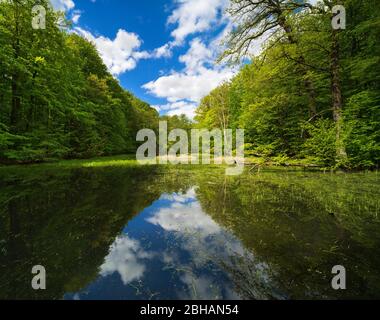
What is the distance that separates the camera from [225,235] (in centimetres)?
398

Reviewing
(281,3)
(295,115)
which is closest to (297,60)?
(281,3)

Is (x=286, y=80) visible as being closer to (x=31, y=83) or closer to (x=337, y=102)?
(x=337, y=102)

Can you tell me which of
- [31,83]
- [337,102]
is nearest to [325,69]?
[337,102]

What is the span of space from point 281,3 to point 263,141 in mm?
9940

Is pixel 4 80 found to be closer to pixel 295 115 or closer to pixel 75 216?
pixel 75 216

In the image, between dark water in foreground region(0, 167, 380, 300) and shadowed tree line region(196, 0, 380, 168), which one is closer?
dark water in foreground region(0, 167, 380, 300)

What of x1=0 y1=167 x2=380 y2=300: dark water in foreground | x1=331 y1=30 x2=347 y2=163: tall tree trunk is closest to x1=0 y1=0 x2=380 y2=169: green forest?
x1=331 y1=30 x2=347 y2=163: tall tree trunk

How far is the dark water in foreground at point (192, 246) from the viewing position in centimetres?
241

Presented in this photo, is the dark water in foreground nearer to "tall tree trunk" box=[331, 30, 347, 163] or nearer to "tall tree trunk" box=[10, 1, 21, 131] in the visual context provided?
"tall tree trunk" box=[331, 30, 347, 163]

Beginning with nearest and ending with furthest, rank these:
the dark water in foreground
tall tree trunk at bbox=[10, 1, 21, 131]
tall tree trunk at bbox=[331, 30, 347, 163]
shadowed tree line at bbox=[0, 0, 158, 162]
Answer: the dark water in foreground, tall tree trunk at bbox=[331, 30, 347, 163], shadowed tree line at bbox=[0, 0, 158, 162], tall tree trunk at bbox=[10, 1, 21, 131]

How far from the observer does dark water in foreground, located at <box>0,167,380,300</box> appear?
241cm

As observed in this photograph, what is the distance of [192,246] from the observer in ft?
11.9

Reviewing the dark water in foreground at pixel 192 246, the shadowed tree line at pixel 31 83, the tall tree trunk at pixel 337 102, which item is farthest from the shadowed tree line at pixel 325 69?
the shadowed tree line at pixel 31 83

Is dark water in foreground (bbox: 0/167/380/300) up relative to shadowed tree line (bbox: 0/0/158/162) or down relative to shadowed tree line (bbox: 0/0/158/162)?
down
